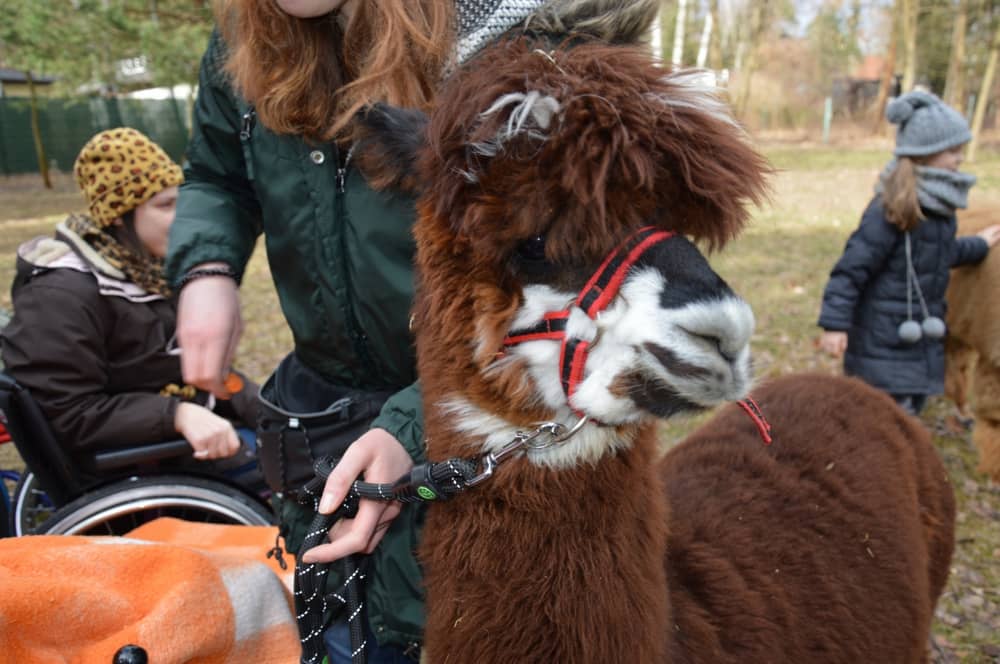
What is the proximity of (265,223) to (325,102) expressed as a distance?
0.27 m

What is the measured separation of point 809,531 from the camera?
1.86 metres

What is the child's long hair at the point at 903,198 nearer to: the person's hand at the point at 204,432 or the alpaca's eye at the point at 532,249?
the person's hand at the point at 204,432

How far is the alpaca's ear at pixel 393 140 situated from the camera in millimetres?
1345

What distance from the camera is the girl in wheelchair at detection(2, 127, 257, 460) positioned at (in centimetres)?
266

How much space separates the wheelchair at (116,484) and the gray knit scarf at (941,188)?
356 centimetres

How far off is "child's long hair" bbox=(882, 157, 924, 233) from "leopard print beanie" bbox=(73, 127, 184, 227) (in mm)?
3459

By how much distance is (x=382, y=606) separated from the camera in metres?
1.53

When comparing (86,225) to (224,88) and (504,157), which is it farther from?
(504,157)

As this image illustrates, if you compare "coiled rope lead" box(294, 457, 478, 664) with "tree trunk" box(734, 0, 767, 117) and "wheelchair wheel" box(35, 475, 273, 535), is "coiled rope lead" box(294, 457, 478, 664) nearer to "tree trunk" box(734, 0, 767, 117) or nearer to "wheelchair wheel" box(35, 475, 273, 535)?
"wheelchair wheel" box(35, 475, 273, 535)

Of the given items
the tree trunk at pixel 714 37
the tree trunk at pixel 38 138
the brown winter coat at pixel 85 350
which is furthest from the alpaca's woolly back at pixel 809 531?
the tree trunk at pixel 714 37

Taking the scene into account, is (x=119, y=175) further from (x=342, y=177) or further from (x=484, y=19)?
(x=484, y=19)

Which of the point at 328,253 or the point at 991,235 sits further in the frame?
the point at 991,235

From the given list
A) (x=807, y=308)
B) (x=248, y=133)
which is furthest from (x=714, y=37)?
(x=248, y=133)

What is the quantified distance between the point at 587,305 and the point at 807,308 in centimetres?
708
